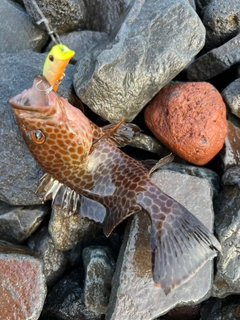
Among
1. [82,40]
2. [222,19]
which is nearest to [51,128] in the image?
[82,40]

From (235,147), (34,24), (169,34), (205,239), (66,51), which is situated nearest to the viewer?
(66,51)

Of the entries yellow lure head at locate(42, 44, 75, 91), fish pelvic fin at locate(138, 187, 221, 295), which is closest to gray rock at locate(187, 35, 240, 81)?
fish pelvic fin at locate(138, 187, 221, 295)

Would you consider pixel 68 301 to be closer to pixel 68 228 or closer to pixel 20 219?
pixel 68 228

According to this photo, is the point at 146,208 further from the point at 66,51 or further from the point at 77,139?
the point at 66,51

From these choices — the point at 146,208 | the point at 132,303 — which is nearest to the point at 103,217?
the point at 146,208

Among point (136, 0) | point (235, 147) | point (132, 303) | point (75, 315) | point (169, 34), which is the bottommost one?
point (75, 315)

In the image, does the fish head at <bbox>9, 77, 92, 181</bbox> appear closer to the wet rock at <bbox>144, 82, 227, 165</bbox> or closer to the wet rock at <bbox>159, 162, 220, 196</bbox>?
the wet rock at <bbox>144, 82, 227, 165</bbox>

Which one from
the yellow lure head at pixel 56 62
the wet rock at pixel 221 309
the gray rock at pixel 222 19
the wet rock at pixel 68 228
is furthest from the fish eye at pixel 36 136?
the wet rock at pixel 221 309
